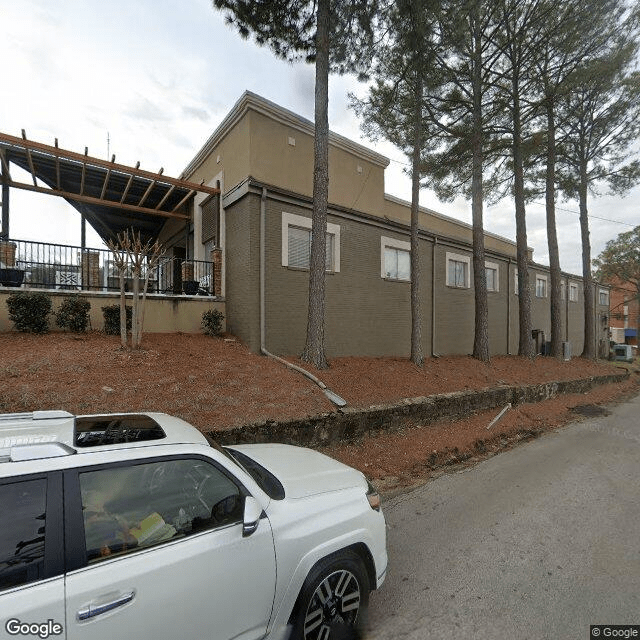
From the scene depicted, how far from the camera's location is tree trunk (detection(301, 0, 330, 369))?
8242 mm

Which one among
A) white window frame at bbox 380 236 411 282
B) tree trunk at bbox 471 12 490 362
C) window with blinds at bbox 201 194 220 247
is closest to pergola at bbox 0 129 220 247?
window with blinds at bbox 201 194 220 247

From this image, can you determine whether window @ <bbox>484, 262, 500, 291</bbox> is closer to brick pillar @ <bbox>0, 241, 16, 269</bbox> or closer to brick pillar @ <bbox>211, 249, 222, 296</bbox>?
brick pillar @ <bbox>211, 249, 222, 296</bbox>

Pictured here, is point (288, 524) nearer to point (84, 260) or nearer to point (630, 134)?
point (84, 260)

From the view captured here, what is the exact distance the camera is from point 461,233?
18.4 meters

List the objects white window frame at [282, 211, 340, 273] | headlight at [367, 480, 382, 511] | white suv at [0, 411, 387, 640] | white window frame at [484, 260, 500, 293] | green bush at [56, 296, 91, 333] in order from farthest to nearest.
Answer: white window frame at [484, 260, 500, 293] → white window frame at [282, 211, 340, 273] → green bush at [56, 296, 91, 333] → headlight at [367, 480, 382, 511] → white suv at [0, 411, 387, 640]

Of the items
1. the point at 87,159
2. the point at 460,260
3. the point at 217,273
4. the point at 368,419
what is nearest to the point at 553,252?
the point at 460,260

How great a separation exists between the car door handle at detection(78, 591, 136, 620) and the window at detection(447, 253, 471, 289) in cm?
1482

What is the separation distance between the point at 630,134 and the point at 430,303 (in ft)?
40.7

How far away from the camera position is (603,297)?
32.2m

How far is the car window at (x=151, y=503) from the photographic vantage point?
1.80m

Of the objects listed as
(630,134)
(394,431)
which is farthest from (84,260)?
(630,134)

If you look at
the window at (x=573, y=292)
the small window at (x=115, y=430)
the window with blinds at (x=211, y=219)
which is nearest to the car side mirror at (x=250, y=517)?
the small window at (x=115, y=430)

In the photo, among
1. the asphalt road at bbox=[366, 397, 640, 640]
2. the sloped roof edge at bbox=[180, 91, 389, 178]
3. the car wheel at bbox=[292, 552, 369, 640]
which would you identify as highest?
the sloped roof edge at bbox=[180, 91, 389, 178]

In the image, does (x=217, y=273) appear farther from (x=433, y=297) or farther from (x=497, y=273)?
(x=497, y=273)
